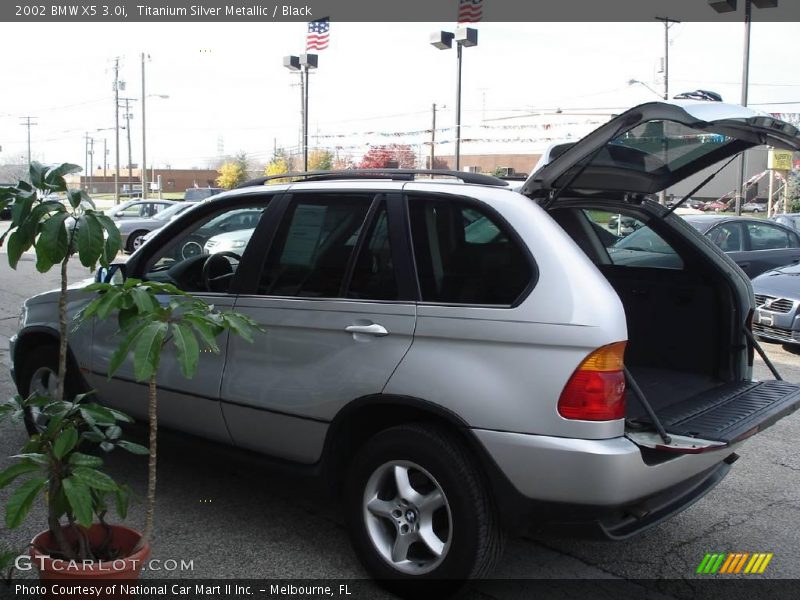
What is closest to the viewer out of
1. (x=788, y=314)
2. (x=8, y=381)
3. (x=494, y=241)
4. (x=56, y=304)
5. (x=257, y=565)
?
(x=494, y=241)

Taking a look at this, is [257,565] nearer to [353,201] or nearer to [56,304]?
[353,201]

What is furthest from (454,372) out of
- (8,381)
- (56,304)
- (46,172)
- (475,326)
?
(8,381)

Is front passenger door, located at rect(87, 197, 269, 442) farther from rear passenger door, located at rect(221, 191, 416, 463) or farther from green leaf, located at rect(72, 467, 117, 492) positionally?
green leaf, located at rect(72, 467, 117, 492)

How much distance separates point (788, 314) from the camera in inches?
364

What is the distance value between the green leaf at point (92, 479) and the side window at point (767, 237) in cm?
1150

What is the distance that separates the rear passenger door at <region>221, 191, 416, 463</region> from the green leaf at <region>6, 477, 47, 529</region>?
122 cm

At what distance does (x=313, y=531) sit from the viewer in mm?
4160

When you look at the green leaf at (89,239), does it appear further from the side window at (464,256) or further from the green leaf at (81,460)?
the side window at (464,256)

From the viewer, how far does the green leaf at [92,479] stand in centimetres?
276

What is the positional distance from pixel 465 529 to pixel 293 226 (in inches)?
67.7

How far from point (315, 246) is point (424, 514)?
1378 millimetres
